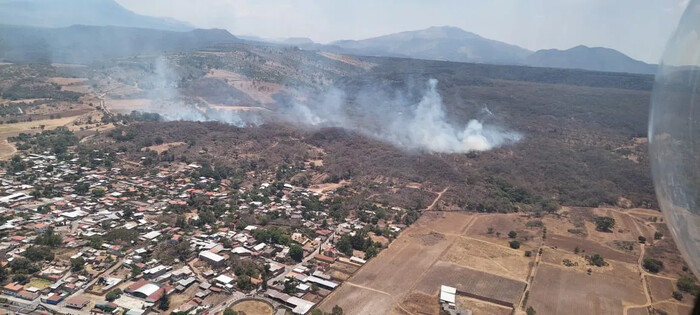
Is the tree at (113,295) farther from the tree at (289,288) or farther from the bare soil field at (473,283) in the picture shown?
the bare soil field at (473,283)

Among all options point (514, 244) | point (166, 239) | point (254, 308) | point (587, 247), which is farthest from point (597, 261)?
point (166, 239)

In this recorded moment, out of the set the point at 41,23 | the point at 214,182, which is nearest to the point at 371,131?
the point at 214,182

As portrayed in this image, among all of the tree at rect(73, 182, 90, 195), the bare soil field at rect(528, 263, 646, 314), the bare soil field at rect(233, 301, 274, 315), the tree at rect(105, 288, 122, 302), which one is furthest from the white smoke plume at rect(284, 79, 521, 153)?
the tree at rect(105, 288, 122, 302)

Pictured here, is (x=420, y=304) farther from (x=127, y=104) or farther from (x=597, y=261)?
(x=127, y=104)

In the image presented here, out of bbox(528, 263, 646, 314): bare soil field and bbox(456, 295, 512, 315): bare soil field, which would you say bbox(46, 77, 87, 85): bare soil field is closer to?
bbox(456, 295, 512, 315): bare soil field

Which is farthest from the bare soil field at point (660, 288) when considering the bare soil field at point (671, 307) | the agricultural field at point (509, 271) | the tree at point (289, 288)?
the tree at point (289, 288)

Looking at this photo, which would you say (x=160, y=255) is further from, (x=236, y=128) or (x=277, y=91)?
(x=277, y=91)
